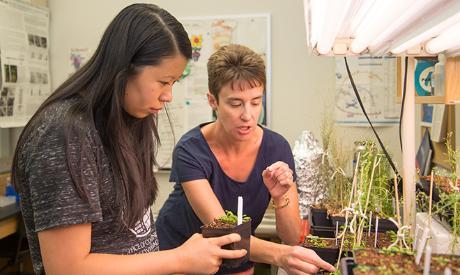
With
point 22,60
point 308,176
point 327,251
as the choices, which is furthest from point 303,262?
point 22,60

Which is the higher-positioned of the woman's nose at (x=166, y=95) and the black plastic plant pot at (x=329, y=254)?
the woman's nose at (x=166, y=95)

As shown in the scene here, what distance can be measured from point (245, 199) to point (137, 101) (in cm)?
79

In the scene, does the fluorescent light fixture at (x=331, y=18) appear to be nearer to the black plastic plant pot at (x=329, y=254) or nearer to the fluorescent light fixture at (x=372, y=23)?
the fluorescent light fixture at (x=372, y=23)

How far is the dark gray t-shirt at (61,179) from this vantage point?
0.96 meters

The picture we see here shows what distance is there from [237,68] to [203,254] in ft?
2.66

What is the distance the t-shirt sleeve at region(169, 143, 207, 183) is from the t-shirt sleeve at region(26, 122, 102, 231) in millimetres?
706

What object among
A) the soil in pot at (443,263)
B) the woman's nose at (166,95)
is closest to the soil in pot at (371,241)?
the soil in pot at (443,263)

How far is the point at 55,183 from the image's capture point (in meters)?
0.96

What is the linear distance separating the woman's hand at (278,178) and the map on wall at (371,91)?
5.71 feet

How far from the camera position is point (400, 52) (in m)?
1.28

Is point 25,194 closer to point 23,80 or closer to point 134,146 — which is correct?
point 134,146

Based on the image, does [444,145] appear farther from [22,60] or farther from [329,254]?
[22,60]

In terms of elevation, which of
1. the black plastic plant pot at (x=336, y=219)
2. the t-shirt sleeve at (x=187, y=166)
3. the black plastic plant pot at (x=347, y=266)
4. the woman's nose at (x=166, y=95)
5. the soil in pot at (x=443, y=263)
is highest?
the woman's nose at (x=166, y=95)

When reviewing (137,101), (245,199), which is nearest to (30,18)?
(245,199)
